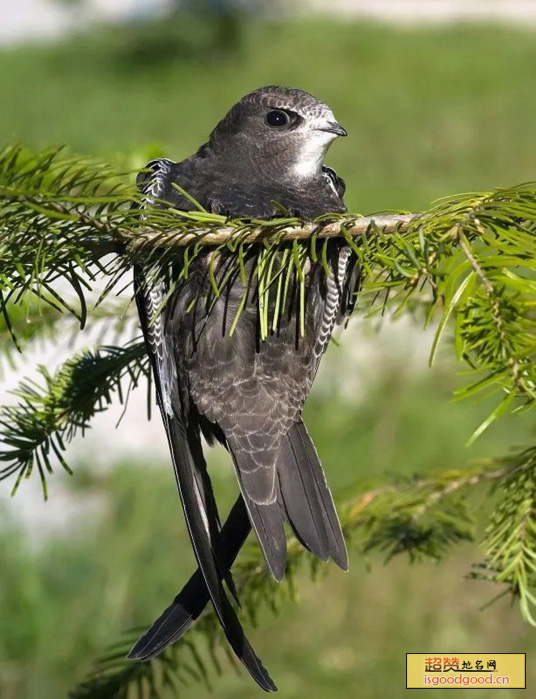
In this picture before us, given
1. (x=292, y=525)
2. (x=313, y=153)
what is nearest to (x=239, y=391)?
(x=292, y=525)

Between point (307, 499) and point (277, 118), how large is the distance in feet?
3.18

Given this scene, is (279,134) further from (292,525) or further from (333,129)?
(292,525)

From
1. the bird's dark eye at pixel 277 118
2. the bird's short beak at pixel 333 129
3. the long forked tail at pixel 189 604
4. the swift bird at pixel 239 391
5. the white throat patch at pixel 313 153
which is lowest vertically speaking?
the long forked tail at pixel 189 604

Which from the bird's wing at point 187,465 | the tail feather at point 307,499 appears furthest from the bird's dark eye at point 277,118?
the tail feather at point 307,499

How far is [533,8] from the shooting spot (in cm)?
1703

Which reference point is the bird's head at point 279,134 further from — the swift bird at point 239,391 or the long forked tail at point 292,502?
the long forked tail at point 292,502

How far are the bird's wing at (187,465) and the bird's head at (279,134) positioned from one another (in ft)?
1.07

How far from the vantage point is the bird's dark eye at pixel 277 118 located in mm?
2355

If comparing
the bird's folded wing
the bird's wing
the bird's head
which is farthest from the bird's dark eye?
the bird's folded wing

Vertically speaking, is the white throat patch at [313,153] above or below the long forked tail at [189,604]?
above

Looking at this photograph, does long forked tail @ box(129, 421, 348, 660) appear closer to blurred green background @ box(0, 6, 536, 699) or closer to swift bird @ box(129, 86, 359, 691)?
swift bird @ box(129, 86, 359, 691)

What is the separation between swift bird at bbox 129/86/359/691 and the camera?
1.73 metres

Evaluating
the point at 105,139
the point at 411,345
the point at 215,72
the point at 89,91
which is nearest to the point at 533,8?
the point at 215,72

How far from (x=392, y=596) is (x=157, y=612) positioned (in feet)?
3.14
